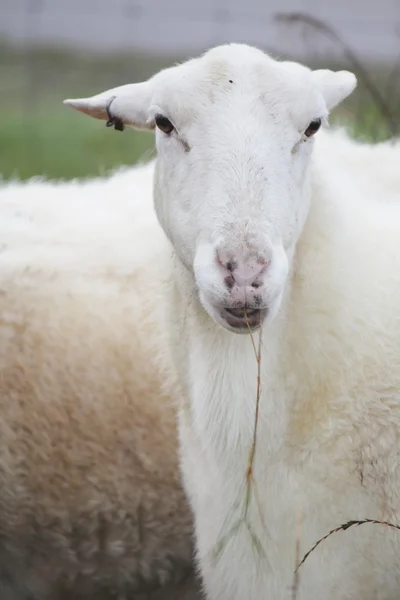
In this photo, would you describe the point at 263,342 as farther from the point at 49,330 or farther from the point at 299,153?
the point at 49,330

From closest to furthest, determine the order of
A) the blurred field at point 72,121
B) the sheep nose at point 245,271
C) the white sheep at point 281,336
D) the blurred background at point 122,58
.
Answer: the sheep nose at point 245,271
the white sheep at point 281,336
the blurred background at point 122,58
the blurred field at point 72,121

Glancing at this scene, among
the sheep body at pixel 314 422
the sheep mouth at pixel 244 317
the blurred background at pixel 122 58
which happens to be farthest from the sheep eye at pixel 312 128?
the blurred background at pixel 122 58

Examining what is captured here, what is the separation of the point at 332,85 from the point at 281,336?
2.78ft

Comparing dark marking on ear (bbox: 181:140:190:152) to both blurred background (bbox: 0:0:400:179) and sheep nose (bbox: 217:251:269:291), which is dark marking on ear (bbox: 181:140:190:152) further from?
blurred background (bbox: 0:0:400:179)

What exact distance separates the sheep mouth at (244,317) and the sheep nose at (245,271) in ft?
0.26

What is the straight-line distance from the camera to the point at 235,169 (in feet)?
9.30

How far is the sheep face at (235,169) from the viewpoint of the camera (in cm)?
268

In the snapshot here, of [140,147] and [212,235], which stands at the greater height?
[212,235]

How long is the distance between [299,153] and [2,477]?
1.86m

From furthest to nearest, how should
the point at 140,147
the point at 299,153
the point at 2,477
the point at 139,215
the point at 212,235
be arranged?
the point at 140,147, the point at 139,215, the point at 2,477, the point at 299,153, the point at 212,235

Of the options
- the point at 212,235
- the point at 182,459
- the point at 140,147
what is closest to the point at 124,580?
the point at 182,459

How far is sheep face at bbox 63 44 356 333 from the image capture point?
2.68 meters

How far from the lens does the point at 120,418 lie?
3.99 m

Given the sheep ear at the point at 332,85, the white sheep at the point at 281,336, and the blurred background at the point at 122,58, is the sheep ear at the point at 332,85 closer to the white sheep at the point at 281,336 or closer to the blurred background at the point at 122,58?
the white sheep at the point at 281,336
